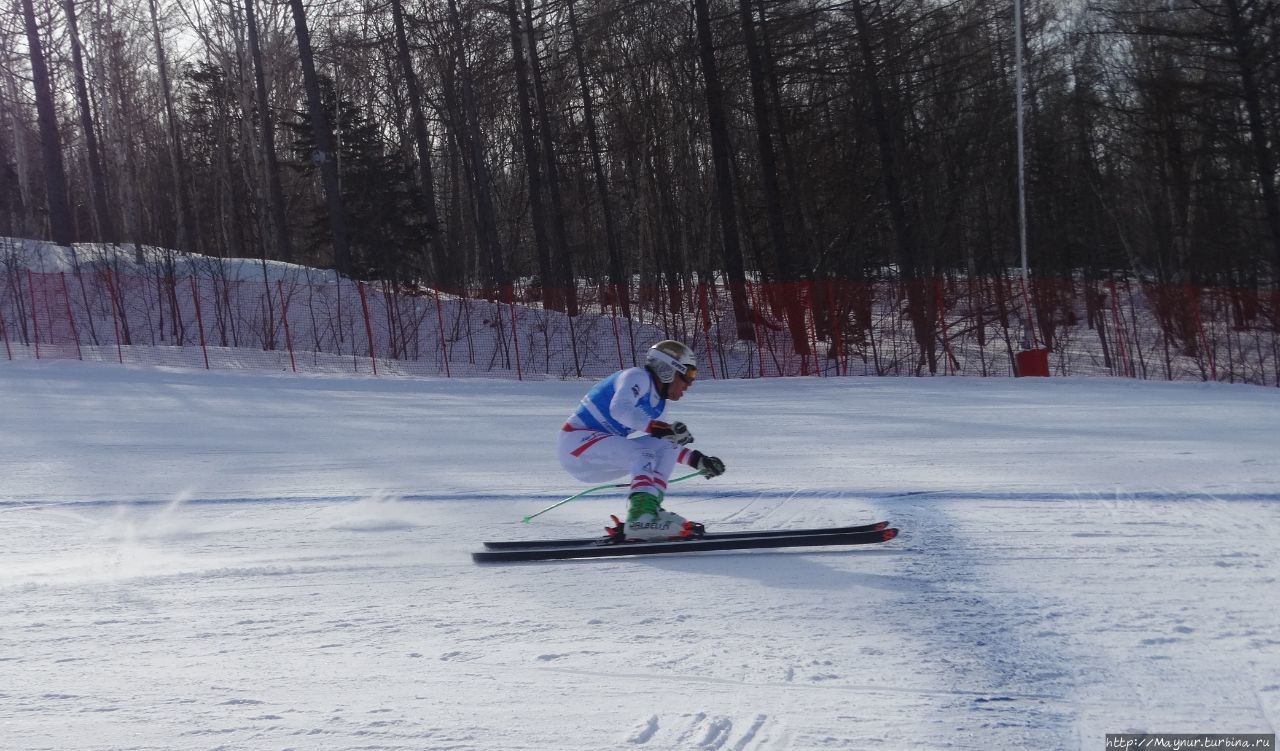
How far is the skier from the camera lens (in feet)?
21.8

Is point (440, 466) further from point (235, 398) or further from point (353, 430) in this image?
point (235, 398)

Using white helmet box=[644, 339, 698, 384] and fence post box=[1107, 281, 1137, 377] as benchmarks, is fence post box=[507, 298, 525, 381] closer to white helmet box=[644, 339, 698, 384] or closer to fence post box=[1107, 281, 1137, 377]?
fence post box=[1107, 281, 1137, 377]

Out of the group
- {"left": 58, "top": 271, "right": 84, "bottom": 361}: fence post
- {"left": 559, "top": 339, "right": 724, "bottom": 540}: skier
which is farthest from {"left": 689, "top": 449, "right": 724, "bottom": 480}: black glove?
{"left": 58, "top": 271, "right": 84, "bottom": 361}: fence post

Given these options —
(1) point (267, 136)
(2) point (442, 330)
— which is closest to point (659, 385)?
(2) point (442, 330)

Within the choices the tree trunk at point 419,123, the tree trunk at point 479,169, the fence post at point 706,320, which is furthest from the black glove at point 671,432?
the tree trunk at point 419,123

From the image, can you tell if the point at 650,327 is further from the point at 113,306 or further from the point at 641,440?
the point at 641,440

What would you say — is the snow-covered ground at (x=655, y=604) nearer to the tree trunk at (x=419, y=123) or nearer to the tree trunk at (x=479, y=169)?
the tree trunk at (x=479, y=169)

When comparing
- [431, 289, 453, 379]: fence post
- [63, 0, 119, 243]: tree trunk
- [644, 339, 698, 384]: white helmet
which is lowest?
[644, 339, 698, 384]: white helmet

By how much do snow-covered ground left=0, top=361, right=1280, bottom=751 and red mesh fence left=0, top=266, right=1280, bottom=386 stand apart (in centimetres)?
917

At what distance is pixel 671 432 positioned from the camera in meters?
6.54

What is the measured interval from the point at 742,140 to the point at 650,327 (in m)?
18.1

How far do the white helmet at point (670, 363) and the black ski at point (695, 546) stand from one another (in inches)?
38.7

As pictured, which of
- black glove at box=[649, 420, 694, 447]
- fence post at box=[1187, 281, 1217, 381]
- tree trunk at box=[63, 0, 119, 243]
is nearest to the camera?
black glove at box=[649, 420, 694, 447]

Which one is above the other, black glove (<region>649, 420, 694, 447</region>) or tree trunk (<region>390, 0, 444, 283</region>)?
tree trunk (<region>390, 0, 444, 283</region>)
